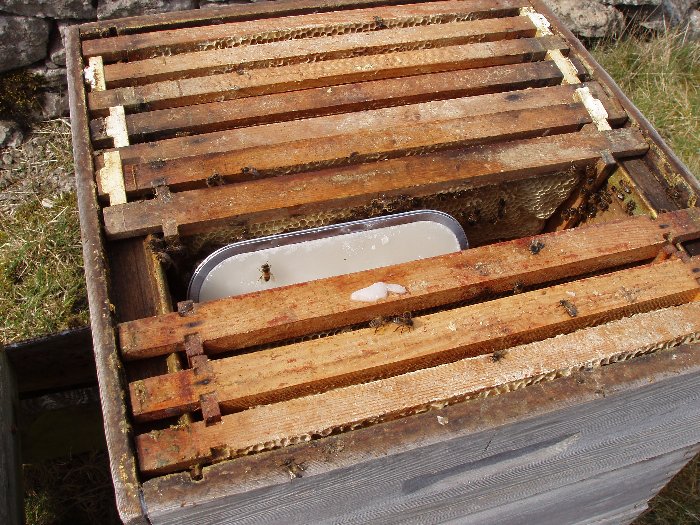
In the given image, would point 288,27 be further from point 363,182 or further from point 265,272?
point 265,272

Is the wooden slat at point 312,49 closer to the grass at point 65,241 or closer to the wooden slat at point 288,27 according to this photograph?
the wooden slat at point 288,27

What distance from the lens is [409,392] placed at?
2100 millimetres

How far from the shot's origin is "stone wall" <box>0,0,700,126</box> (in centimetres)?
465

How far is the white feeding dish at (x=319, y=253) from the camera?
8.49 feet

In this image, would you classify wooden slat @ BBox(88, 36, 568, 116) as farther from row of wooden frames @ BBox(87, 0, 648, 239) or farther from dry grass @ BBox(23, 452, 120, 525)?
dry grass @ BBox(23, 452, 120, 525)

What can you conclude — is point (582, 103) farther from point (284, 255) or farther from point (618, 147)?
point (284, 255)

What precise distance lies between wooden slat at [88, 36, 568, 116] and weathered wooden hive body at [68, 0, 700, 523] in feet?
0.04

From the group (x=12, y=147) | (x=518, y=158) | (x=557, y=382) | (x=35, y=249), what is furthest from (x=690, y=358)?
(x=12, y=147)

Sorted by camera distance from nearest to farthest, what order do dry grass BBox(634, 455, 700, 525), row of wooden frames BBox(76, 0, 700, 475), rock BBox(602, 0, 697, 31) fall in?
row of wooden frames BBox(76, 0, 700, 475)
dry grass BBox(634, 455, 700, 525)
rock BBox(602, 0, 697, 31)

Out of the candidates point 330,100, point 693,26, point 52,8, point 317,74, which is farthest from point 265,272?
point 693,26

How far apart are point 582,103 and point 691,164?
2.86 m

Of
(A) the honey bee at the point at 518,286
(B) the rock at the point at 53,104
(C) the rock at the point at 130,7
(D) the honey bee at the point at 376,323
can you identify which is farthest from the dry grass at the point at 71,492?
(C) the rock at the point at 130,7

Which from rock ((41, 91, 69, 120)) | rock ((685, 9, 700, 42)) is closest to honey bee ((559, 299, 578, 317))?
rock ((41, 91, 69, 120))

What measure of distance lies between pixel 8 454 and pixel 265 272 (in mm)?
1446
